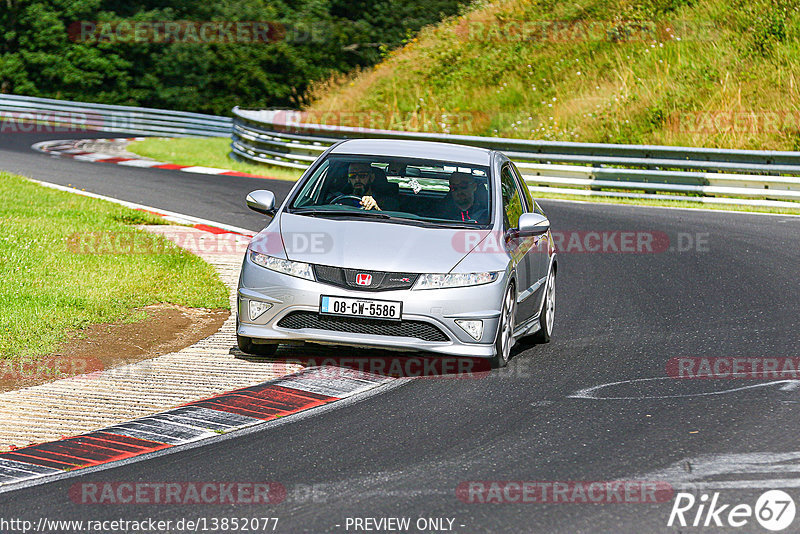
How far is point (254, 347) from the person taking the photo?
8477 mm

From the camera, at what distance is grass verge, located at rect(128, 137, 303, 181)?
2480 cm

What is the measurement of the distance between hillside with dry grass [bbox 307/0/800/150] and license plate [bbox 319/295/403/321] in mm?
18339

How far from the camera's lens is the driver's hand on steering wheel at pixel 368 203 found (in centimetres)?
903

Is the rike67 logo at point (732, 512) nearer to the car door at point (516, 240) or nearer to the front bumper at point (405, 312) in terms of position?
the front bumper at point (405, 312)

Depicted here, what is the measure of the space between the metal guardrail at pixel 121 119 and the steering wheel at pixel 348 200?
32.4 m

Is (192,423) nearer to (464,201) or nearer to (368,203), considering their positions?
(368,203)

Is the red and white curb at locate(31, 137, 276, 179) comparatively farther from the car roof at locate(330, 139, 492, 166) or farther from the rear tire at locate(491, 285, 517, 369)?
the rear tire at locate(491, 285, 517, 369)

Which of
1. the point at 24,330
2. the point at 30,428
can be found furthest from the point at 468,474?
the point at 24,330

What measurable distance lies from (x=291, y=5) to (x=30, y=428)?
4985 cm

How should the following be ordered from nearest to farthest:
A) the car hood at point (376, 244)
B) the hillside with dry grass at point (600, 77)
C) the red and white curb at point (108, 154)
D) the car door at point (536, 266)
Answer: the car hood at point (376, 244), the car door at point (536, 266), the red and white curb at point (108, 154), the hillside with dry grass at point (600, 77)

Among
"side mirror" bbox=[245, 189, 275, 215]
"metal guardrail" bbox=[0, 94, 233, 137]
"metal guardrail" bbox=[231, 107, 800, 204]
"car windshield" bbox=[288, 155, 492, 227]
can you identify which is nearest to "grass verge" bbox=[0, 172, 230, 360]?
"side mirror" bbox=[245, 189, 275, 215]

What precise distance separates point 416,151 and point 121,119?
33590 millimetres

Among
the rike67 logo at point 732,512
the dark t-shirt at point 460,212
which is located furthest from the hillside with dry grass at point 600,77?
the rike67 logo at point 732,512

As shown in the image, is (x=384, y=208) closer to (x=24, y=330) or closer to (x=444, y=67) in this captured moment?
(x=24, y=330)
